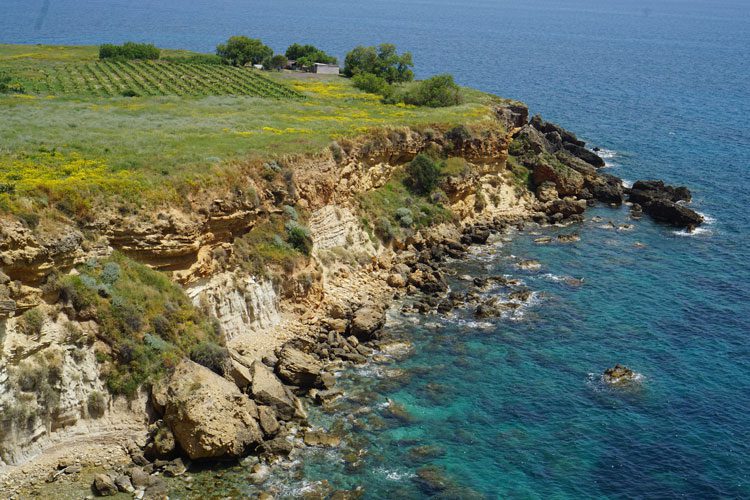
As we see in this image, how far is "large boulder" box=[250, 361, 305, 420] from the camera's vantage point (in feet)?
139

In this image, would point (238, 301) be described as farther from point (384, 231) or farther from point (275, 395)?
point (384, 231)

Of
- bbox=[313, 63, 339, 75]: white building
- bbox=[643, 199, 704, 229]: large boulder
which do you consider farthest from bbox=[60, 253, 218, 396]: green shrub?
bbox=[313, 63, 339, 75]: white building

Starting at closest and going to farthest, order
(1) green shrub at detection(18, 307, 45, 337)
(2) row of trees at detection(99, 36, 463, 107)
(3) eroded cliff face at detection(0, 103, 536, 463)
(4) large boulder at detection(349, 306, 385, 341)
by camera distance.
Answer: (3) eroded cliff face at detection(0, 103, 536, 463) < (1) green shrub at detection(18, 307, 45, 337) < (4) large boulder at detection(349, 306, 385, 341) < (2) row of trees at detection(99, 36, 463, 107)

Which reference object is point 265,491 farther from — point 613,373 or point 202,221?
point 613,373

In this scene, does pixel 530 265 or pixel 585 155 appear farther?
pixel 585 155

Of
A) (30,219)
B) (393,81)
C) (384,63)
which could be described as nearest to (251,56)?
(384,63)

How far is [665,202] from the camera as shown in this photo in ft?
265

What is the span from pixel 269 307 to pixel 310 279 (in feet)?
15.0

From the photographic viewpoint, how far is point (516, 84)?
16125 centimetres

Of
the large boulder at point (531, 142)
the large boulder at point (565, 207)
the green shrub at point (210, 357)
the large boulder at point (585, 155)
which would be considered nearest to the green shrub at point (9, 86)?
the green shrub at point (210, 357)

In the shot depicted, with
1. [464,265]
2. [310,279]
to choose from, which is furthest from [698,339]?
[310,279]

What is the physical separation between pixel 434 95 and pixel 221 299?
5329 cm

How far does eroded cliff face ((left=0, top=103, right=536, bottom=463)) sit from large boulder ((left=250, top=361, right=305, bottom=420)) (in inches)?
149

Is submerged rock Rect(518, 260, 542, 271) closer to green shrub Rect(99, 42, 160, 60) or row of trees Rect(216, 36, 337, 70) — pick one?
row of trees Rect(216, 36, 337, 70)
